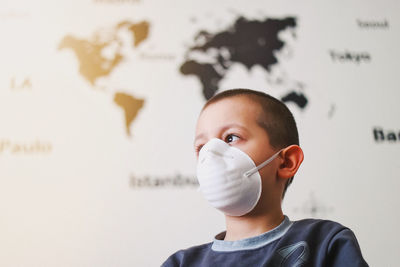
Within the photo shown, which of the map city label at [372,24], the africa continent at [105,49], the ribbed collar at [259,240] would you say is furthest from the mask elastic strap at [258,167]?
the map city label at [372,24]

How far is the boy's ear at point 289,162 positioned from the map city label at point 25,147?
771 millimetres

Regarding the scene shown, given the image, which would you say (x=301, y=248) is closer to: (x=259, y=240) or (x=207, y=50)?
(x=259, y=240)

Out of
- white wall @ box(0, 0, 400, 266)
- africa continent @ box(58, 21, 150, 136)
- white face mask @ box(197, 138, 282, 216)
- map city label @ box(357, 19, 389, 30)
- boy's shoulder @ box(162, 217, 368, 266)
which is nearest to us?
boy's shoulder @ box(162, 217, 368, 266)

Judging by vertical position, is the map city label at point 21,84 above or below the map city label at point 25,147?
above

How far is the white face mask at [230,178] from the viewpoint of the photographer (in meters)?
0.71

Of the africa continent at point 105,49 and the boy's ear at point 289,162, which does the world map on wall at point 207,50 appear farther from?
the boy's ear at point 289,162

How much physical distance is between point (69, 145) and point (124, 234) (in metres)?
0.34

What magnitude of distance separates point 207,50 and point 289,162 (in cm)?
65

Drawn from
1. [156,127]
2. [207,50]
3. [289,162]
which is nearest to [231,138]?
[289,162]

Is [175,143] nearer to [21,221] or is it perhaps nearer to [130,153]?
[130,153]

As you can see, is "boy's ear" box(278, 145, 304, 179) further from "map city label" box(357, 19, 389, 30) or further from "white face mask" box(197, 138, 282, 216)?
"map city label" box(357, 19, 389, 30)

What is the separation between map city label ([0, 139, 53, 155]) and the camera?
1175 millimetres

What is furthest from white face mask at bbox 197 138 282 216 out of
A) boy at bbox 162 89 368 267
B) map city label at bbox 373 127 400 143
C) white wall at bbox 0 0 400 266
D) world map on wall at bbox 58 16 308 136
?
map city label at bbox 373 127 400 143

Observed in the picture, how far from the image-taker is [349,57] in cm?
129
